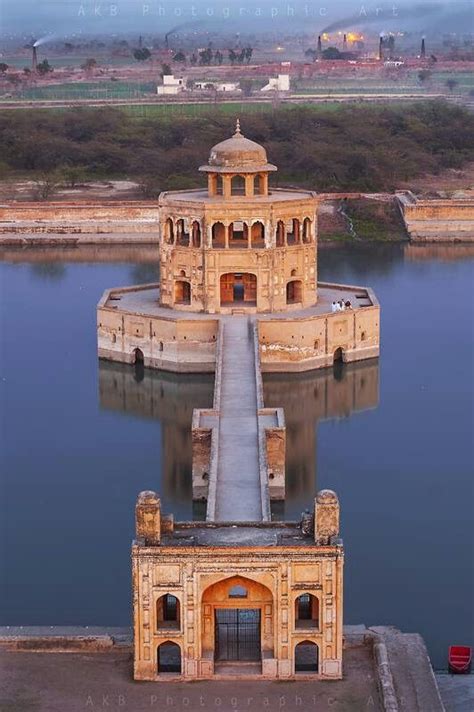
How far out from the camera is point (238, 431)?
2131 centimetres

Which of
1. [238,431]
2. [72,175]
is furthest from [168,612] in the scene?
[72,175]

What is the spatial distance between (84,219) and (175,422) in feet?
71.0

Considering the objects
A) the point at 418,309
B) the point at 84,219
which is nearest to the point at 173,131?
the point at 84,219

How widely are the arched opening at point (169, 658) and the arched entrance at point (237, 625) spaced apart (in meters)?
0.34

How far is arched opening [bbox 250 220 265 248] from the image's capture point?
2963cm

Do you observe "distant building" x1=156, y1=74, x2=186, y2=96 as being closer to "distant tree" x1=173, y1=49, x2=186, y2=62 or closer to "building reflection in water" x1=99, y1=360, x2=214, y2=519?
"distant tree" x1=173, y1=49, x2=186, y2=62

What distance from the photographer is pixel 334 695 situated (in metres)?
13.6

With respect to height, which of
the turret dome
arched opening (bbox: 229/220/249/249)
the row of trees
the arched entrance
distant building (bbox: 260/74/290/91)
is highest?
the turret dome

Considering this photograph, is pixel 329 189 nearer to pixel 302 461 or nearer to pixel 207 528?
pixel 302 461

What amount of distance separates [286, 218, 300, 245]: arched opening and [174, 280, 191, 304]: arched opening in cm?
232

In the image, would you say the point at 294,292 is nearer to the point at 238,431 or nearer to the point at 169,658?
the point at 238,431

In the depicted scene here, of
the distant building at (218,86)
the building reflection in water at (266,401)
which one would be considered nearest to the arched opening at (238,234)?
the building reflection in water at (266,401)

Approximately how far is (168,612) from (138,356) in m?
15.2

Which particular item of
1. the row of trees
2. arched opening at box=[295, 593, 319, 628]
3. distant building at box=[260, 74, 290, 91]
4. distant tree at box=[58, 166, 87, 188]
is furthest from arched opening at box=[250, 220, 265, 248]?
distant building at box=[260, 74, 290, 91]
